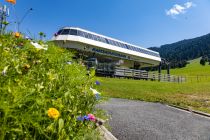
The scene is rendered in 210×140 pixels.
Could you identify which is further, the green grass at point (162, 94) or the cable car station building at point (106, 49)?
the cable car station building at point (106, 49)

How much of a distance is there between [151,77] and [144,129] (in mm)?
31945

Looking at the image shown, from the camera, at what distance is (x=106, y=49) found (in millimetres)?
39500

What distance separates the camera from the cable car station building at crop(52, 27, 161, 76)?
34.8m


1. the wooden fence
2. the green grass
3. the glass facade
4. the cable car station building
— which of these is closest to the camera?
the green grass

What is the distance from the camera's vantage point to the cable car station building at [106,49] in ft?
114

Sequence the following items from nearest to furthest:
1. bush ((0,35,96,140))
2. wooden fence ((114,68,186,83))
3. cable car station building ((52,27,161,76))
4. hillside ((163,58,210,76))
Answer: bush ((0,35,96,140)), wooden fence ((114,68,186,83)), cable car station building ((52,27,161,76)), hillside ((163,58,210,76))

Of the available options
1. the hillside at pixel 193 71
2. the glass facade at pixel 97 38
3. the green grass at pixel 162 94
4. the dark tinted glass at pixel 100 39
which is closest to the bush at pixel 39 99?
the green grass at pixel 162 94

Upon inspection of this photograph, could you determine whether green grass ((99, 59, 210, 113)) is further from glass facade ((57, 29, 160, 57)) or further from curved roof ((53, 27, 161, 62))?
glass facade ((57, 29, 160, 57))

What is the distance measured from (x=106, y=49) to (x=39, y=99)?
123ft

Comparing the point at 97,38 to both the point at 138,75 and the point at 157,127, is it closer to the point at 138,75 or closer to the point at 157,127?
the point at 138,75

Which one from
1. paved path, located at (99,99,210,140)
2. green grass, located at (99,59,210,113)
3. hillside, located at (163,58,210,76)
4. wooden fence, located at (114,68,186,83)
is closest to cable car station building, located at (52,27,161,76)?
wooden fence, located at (114,68,186,83)

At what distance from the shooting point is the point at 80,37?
115ft

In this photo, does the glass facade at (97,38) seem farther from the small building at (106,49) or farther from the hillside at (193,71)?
the hillside at (193,71)

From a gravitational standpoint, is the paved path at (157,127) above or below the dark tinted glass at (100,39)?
below
